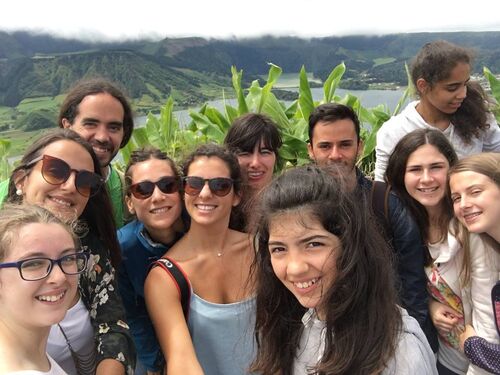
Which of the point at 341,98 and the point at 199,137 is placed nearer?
the point at 199,137

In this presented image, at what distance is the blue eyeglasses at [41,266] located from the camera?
149 cm

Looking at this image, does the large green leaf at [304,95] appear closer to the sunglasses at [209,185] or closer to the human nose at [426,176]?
the human nose at [426,176]

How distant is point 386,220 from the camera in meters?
2.55

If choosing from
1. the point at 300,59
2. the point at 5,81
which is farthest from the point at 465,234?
the point at 5,81

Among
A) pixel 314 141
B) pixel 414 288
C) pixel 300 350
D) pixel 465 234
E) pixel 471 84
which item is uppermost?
pixel 471 84

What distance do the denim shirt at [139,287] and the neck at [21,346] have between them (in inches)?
33.2

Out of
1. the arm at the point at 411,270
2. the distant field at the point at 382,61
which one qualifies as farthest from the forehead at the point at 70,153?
the distant field at the point at 382,61

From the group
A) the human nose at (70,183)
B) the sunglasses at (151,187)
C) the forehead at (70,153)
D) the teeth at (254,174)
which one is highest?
the forehead at (70,153)

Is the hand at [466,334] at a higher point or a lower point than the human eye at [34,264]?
lower

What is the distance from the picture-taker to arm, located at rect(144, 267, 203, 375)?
1.87m

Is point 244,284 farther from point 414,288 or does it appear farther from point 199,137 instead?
point 199,137

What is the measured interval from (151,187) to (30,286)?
106cm

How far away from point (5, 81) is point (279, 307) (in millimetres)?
6092

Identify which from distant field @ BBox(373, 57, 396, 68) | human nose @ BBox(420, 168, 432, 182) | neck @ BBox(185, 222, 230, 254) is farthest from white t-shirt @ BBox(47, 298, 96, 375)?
distant field @ BBox(373, 57, 396, 68)
